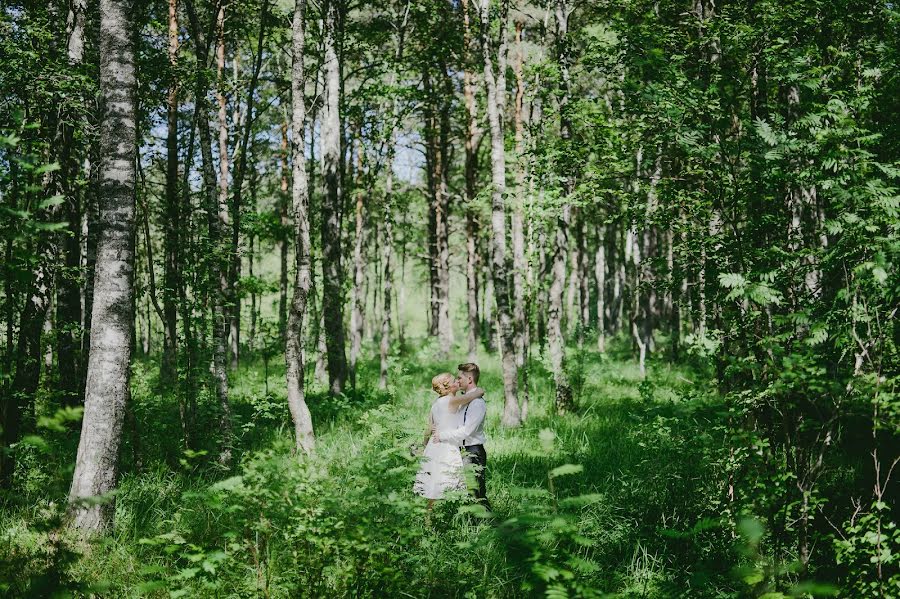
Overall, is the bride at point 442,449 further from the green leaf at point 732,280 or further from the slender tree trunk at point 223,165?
the slender tree trunk at point 223,165

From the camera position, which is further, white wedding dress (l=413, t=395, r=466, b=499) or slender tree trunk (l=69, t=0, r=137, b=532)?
white wedding dress (l=413, t=395, r=466, b=499)

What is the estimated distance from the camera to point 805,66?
4.62 meters

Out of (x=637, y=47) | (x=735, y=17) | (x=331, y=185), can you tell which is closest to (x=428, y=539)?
(x=637, y=47)

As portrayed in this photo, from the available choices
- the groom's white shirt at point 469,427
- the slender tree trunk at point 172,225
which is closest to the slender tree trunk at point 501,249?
the groom's white shirt at point 469,427

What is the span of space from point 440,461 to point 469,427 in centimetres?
50

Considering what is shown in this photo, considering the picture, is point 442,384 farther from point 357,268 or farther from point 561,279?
point 357,268

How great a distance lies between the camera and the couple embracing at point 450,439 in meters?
5.69

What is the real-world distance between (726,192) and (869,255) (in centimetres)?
169

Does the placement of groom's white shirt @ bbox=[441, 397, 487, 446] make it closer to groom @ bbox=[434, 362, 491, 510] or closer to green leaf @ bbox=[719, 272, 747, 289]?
groom @ bbox=[434, 362, 491, 510]

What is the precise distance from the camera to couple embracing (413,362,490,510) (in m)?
5.69

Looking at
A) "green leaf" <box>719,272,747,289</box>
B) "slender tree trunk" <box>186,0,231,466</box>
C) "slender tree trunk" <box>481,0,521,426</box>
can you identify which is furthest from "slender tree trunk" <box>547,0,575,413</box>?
"slender tree trunk" <box>186,0,231,466</box>

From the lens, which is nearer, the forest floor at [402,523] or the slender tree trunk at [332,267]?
the forest floor at [402,523]

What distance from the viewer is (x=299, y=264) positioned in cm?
783

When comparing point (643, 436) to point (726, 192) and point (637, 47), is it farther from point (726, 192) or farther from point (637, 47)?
point (637, 47)
